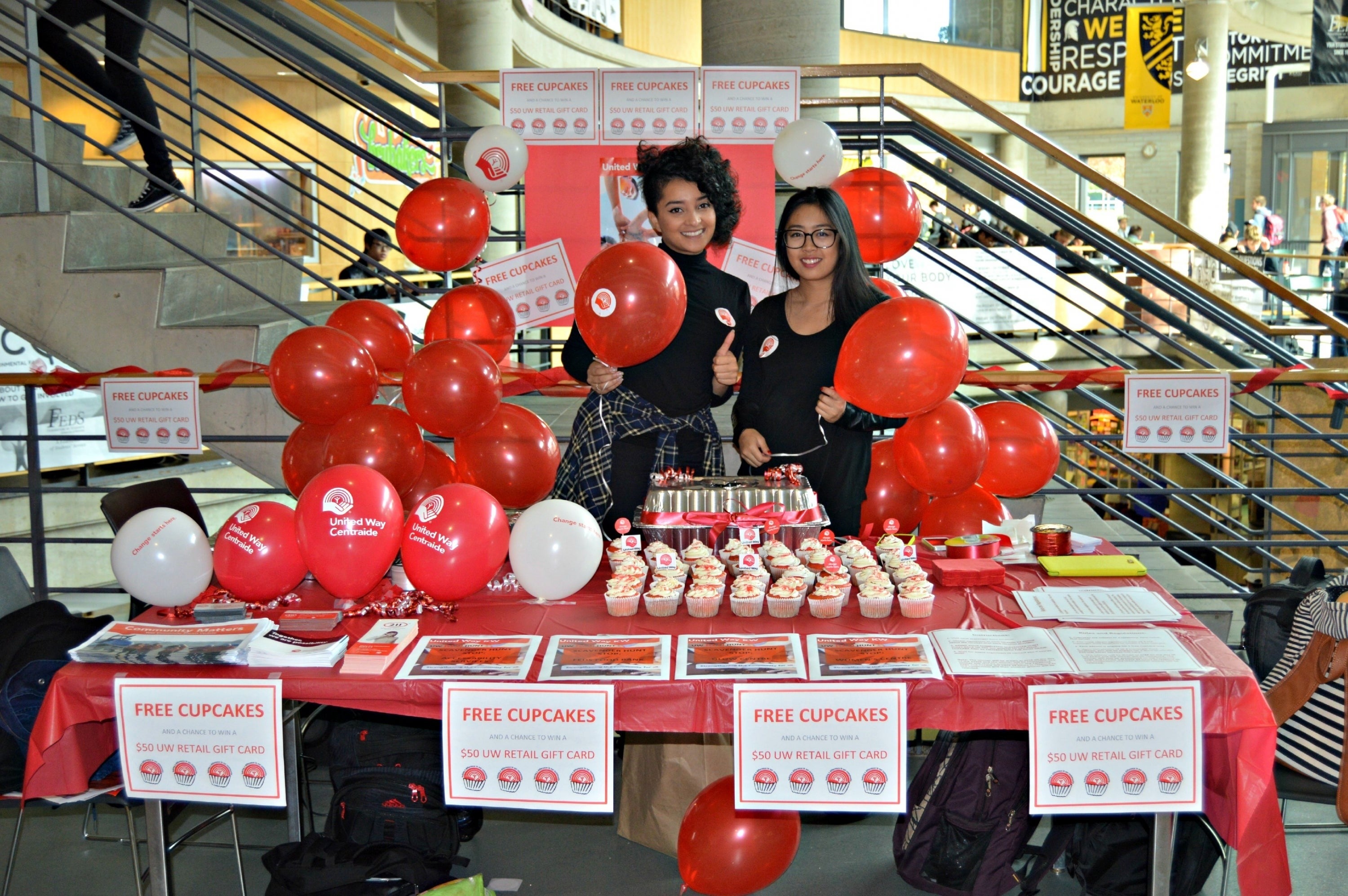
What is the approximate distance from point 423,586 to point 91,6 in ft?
10.0

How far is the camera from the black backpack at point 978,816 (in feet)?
7.46

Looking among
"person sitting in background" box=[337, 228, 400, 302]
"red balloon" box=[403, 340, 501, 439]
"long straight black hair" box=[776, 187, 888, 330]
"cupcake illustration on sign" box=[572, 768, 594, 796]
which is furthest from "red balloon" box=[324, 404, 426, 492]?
"person sitting in background" box=[337, 228, 400, 302]

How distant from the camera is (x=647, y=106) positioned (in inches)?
151

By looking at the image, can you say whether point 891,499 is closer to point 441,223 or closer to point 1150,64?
point 441,223

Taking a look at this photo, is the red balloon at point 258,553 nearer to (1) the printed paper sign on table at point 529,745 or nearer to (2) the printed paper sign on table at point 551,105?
(1) the printed paper sign on table at point 529,745

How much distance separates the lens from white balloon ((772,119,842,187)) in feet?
10.6

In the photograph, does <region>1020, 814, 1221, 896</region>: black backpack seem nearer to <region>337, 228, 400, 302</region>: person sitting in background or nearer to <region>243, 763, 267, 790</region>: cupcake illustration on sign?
<region>243, 763, 267, 790</region>: cupcake illustration on sign

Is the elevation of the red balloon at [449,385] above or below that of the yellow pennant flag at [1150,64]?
below

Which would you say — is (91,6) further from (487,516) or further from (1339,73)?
(1339,73)

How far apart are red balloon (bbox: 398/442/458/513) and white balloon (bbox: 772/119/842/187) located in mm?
1323

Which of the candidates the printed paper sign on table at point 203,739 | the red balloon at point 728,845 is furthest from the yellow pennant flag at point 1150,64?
the printed paper sign on table at point 203,739

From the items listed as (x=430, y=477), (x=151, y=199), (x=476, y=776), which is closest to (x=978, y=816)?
(x=476, y=776)

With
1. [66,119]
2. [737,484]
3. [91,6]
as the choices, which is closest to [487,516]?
[737,484]

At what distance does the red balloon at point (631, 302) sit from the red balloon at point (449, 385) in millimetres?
343
